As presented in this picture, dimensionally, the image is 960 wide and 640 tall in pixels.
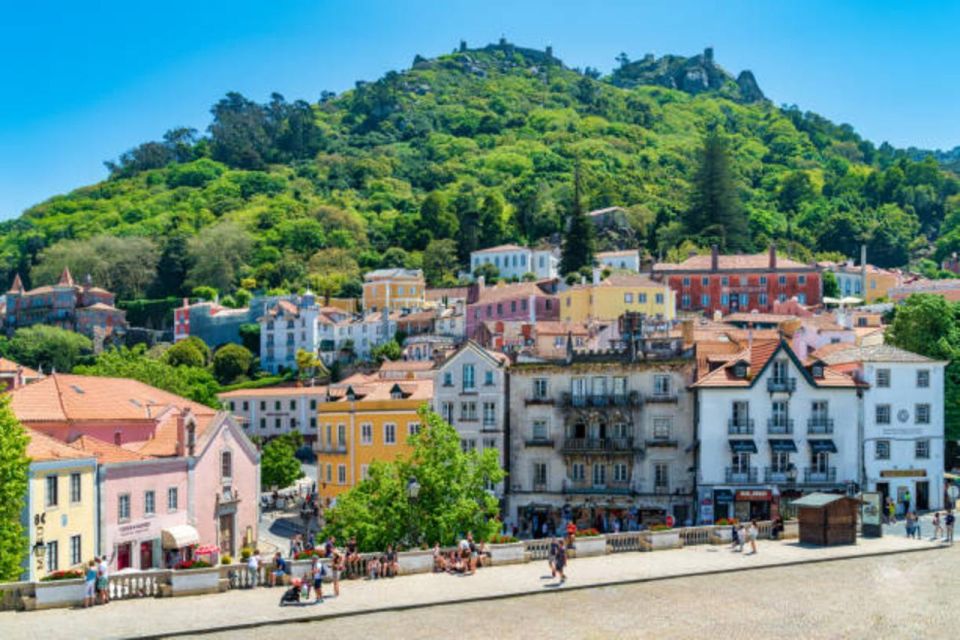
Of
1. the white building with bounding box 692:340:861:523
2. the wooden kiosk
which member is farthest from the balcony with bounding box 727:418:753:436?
the wooden kiosk

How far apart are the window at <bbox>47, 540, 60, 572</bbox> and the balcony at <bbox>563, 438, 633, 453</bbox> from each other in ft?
87.1

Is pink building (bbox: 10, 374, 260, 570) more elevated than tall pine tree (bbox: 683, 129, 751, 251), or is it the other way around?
tall pine tree (bbox: 683, 129, 751, 251)

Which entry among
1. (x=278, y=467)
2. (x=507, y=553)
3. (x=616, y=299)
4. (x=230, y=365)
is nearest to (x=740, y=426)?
(x=507, y=553)

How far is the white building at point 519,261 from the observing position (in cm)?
14925

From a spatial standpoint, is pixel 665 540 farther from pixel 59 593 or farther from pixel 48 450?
pixel 48 450

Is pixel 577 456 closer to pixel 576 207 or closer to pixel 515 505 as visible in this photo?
pixel 515 505

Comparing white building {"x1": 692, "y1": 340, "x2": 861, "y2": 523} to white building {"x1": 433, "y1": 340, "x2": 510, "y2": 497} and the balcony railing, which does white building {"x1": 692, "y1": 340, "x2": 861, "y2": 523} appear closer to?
the balcony railing

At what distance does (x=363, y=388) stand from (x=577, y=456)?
17705 mm

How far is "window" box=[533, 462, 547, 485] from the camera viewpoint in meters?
62.4

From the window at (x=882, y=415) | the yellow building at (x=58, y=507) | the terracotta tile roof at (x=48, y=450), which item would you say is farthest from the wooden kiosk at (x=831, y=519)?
the terracotta tile roof at (x=48, y=450)

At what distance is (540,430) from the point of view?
206ft

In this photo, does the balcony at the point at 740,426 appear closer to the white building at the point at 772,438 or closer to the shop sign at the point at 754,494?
the white building at the point at 772,438

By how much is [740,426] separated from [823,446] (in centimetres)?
407

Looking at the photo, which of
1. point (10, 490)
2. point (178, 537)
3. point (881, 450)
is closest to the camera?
point (10, 490)
